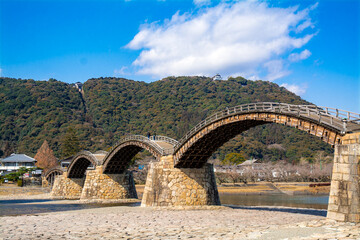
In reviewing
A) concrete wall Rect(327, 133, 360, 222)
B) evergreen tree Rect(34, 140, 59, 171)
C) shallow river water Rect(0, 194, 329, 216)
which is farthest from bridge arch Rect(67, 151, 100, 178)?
concrete wall Rect(327, 133, 360, 222)

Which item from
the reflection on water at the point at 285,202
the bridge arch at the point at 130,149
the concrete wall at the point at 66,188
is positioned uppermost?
the bridge arch at the point at 130,149

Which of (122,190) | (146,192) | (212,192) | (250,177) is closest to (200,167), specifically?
(212,192)

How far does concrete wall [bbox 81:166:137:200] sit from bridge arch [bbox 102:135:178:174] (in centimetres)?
109

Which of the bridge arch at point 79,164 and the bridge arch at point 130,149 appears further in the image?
the bridge arch at point 79,164

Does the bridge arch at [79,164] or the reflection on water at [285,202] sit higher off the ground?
the bridge arch at [79,164]

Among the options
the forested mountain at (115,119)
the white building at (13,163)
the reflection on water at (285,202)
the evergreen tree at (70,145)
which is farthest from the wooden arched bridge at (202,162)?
the forested mountain at (115,119)

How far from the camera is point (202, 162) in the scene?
123ft

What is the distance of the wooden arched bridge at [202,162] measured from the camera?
704 inches

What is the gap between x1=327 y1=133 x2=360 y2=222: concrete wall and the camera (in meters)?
17.2

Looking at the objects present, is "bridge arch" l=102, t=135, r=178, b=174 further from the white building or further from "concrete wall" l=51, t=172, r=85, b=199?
the white building

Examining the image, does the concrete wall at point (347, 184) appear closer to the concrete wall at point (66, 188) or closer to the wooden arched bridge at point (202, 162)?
the wooden arched bridge at point (202, 162)

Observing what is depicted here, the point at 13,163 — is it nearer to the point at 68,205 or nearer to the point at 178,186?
the point at 68,205

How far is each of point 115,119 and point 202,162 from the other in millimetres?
134925

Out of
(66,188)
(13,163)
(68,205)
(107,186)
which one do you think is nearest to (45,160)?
(13,163)
